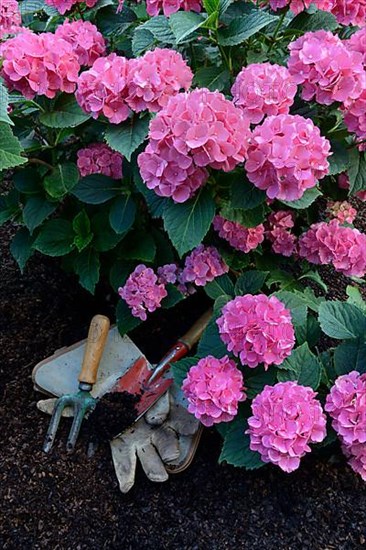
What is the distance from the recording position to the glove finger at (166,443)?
1.96 metres

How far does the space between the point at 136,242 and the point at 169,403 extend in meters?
0.49

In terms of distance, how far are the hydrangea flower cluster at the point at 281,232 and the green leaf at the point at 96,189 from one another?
1.59 feet

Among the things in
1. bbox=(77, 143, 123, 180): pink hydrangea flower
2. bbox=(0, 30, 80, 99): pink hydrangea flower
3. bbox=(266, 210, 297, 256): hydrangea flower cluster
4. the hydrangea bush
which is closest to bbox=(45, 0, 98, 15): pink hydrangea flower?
the hydrangea bush

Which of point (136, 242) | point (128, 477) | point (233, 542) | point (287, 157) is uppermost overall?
point (287, 157)

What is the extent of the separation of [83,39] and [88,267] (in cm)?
65

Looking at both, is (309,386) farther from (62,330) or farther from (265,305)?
(62,330)

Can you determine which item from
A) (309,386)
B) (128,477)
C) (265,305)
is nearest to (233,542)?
(128,477)

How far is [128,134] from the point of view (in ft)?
5.68

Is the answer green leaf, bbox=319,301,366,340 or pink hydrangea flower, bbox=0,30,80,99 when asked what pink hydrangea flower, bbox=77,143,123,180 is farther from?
green leaf, bbox=319,301,366,340

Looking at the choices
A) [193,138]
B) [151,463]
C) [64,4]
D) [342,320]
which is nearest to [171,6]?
[64,4]

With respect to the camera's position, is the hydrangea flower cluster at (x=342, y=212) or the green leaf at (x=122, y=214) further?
the hydrangea flower cluster at (x=342, y=212)

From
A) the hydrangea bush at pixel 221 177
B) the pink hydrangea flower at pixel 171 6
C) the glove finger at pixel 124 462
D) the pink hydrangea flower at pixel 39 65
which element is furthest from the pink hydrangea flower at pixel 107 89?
the glove finger at pixel 124 462

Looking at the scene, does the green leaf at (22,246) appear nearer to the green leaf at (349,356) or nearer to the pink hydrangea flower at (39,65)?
the pink hydrangea flower at (39,65)

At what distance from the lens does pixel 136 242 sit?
83.0 inches
